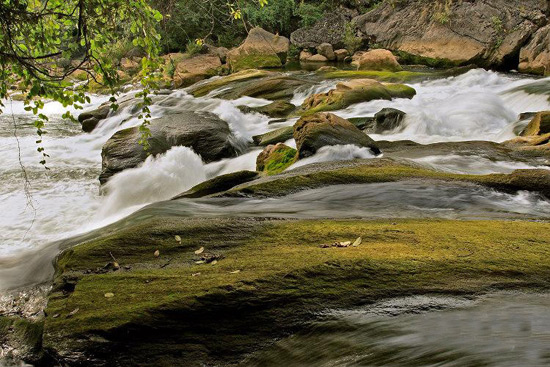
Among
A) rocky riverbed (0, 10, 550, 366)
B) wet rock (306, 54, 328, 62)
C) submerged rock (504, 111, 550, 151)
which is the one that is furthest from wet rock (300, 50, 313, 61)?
submerged rock (504, 111, 550, 151)

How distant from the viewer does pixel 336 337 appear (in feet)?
7.22

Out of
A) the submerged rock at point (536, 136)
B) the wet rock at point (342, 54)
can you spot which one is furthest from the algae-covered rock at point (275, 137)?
the wet rock at point (342, 54)

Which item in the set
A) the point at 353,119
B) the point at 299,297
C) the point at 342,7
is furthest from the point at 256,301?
the point at 342,7

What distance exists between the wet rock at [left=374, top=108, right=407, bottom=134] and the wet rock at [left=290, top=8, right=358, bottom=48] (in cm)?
1437

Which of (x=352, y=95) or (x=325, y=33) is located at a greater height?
(x=325, y=33)

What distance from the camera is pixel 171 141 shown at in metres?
9.18

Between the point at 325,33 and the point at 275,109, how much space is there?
1331 centimetres

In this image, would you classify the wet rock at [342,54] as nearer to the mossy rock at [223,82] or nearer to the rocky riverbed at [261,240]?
the mossy rock at [223,82]

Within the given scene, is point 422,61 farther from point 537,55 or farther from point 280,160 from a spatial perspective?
point 280,160

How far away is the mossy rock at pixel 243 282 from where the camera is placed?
225 cm

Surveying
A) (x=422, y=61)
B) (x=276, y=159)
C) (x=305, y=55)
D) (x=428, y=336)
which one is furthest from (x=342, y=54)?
(x=428, y=336)

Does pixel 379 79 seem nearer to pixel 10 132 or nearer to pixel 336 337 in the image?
A: pixel 10 132

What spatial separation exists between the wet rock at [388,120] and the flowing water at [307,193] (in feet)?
0.69

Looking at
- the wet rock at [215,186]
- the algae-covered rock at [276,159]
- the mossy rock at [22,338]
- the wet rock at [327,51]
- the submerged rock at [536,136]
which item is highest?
the wet rock at [327,51]
